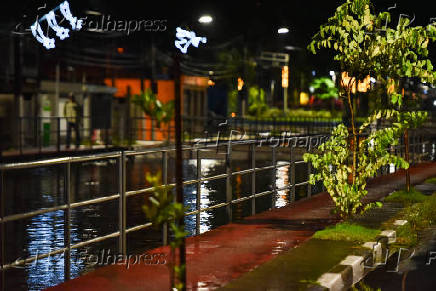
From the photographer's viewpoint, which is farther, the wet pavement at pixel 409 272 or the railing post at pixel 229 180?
the railing post at pixel 229 180

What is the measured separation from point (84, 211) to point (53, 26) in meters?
20.2

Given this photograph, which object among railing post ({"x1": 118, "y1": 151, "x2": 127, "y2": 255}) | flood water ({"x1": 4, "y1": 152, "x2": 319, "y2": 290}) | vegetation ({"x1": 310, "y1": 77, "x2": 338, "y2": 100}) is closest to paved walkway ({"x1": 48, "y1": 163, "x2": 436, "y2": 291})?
railing post ({"x1": 118, "y1": 151, "x2": 127, "y2": 255})

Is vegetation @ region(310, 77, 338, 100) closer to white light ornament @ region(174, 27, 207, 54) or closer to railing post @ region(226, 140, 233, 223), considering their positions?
railing post @ region(226, 140, 233, 223)

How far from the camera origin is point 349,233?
10852 millimetres

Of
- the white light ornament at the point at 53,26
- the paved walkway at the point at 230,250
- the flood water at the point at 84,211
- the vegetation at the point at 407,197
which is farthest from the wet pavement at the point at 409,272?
the white light ornament at the point at 53,26

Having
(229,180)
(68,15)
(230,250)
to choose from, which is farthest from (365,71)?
(68,15)

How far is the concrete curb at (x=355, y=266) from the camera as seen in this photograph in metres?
8.35

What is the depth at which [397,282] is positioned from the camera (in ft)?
29.0

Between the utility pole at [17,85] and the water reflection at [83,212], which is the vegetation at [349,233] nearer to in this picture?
the water reflection at [83,212]

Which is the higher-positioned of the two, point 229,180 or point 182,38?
point 182,38

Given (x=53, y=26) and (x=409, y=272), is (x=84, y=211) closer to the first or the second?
(x=409, y=272)

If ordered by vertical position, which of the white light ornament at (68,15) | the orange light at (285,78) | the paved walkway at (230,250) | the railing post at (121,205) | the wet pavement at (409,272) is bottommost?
the wet pavement at (409,272)

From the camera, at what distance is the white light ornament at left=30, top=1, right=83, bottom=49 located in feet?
106

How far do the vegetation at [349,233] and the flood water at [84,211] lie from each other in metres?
2.28
